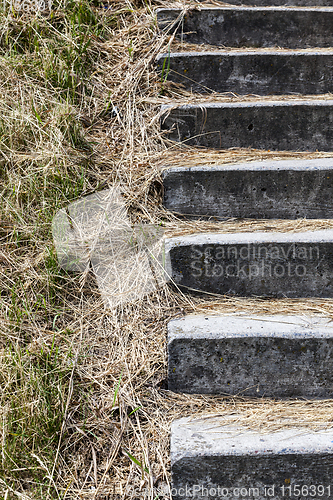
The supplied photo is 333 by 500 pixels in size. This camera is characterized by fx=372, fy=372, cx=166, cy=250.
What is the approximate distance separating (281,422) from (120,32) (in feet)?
7.22

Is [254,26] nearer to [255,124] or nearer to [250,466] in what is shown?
[255,124]

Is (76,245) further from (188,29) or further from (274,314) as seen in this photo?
(188,29)

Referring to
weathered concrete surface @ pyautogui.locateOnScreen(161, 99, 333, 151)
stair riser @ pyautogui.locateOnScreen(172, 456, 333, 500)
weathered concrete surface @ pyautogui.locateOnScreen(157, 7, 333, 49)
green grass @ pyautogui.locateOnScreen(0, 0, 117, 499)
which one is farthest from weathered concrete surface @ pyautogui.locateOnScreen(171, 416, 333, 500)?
weathered concrete surface @ pyautogui.locateOnScreen(157, 7, 333, 49)

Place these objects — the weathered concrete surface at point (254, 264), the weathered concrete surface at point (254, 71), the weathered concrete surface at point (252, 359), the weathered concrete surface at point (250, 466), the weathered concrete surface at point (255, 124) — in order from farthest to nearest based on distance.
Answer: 1. the weathered concrete surface at point (254, 71)
2. the weathered concrete surface at point (255, 124)
3. the weathered concrete surface at point (254, 264)
4. the weathered concrete surface at point (252, 359)
5. the weathered concrete surface at point (250, 466)

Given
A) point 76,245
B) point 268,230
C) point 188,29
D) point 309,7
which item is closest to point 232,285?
point 268,230

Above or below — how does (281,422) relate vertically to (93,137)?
below

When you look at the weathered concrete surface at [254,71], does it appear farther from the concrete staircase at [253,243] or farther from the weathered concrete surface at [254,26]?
the weathered concrete surface at [254,26]

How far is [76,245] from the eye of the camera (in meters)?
1.53

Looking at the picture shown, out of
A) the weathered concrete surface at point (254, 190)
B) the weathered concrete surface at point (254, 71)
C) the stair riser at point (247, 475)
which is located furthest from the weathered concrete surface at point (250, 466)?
the weathered concrete surface at point (254, 71)

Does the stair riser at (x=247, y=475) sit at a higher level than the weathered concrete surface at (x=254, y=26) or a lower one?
lower

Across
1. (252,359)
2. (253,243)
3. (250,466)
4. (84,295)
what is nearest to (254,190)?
(253,243)

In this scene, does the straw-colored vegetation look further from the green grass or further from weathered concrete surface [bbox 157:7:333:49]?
weathered concrete surface [bbox 157:7:333:49]

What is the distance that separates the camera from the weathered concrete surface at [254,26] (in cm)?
212

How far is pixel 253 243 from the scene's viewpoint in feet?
4.83
